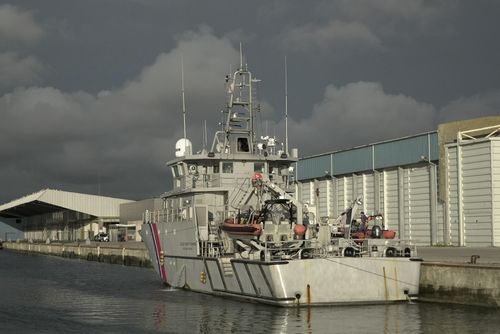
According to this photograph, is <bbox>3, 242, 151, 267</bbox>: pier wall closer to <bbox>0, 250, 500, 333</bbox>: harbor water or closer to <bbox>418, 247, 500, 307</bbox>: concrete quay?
<bbox>0, 250, 500, 333</bbox>: harbor water

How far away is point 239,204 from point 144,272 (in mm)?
20976

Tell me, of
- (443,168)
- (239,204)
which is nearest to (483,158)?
(443,168)

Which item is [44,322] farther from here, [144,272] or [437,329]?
[144,272]

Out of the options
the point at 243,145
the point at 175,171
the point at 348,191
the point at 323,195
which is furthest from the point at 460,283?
the point at 323,195

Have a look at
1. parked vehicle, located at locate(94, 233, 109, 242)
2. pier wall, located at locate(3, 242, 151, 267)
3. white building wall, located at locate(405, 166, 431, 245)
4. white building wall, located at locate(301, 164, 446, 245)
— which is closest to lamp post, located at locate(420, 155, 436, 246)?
white building wall, located at locate(301, 164, 446, 245)

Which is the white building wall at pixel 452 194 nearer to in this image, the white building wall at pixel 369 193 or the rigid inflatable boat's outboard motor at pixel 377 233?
the white building wall at pixel 369 193

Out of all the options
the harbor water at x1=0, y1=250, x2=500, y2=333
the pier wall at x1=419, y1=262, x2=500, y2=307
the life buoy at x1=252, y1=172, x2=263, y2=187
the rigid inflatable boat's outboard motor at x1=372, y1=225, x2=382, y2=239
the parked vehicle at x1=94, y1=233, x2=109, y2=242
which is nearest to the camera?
the harbor water at x1=0, y1=250, x2=500, y2=333

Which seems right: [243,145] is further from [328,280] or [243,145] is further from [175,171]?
[328,280]

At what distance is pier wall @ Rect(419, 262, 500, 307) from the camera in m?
23.9

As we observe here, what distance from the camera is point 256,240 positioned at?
27.2 meters

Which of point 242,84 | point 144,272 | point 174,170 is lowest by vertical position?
point 144,272

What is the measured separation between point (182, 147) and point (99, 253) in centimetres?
3808

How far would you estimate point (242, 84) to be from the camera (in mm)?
34406

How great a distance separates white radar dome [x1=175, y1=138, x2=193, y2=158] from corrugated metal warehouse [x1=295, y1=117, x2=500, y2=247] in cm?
1382
